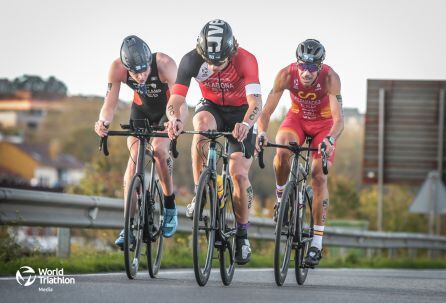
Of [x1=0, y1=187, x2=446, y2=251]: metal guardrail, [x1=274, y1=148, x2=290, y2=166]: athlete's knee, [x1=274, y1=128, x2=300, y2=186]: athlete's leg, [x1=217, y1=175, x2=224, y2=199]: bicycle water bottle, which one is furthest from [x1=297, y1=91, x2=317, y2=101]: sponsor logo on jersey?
[x1=0, y1=187, x2=446, y2=251]: metal guardrail

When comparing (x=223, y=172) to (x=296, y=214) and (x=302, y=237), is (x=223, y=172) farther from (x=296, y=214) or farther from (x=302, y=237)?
(x=302, y=237)

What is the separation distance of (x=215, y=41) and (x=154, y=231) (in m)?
2.01

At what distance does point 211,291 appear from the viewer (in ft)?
33.9

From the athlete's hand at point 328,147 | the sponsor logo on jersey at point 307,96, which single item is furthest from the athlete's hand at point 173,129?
the sponsor logo on jersey at point 307,96

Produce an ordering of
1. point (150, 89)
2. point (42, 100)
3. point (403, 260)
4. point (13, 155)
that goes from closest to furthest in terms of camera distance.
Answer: point (150, 89), point (403, 260), point (42, 100), point (13, 155)

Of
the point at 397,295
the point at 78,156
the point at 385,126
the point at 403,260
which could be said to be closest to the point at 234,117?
the point at 397,295

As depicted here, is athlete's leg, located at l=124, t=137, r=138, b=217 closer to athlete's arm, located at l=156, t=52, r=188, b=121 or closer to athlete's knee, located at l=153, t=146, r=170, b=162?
athlete's knee, located at l=153, t=146, r=170, b=162

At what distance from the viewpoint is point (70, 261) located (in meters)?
13.7

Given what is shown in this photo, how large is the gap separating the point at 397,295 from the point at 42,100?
5203 centimetres

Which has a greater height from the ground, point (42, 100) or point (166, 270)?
point (42, 100)

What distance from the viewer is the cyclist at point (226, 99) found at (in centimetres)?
1109

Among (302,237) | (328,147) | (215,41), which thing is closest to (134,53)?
(215,41)

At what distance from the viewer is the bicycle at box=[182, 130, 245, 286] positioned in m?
10.6

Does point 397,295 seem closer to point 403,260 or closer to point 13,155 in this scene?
point 403,260
